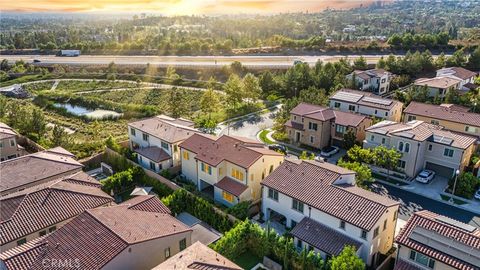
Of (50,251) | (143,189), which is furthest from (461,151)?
(50,251)

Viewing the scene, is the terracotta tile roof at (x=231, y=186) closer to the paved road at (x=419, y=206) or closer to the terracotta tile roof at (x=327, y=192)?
the terracotta tile roof at (x=327, y=192)

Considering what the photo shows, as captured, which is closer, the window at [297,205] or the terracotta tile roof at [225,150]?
the window at [297,205]

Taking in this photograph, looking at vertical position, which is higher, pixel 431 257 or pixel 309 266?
pixel 431 257

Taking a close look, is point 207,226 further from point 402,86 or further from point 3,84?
point 3,84

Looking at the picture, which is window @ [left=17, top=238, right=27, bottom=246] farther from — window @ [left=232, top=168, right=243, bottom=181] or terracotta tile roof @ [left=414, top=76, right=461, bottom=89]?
terracotta tile roof @ [left=414, top=76, right=461, bottom=89]

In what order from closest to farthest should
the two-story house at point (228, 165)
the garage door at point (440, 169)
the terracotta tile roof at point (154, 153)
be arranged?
the two-story house at point (228, 165) → the terracotta tile roof at point (154, 153) → the garage door at point (440, 169)

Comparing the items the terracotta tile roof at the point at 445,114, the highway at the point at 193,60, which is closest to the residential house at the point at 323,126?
the terracotta tile roof at the point at 445,114

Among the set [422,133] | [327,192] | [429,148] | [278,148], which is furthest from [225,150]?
[429,148]
